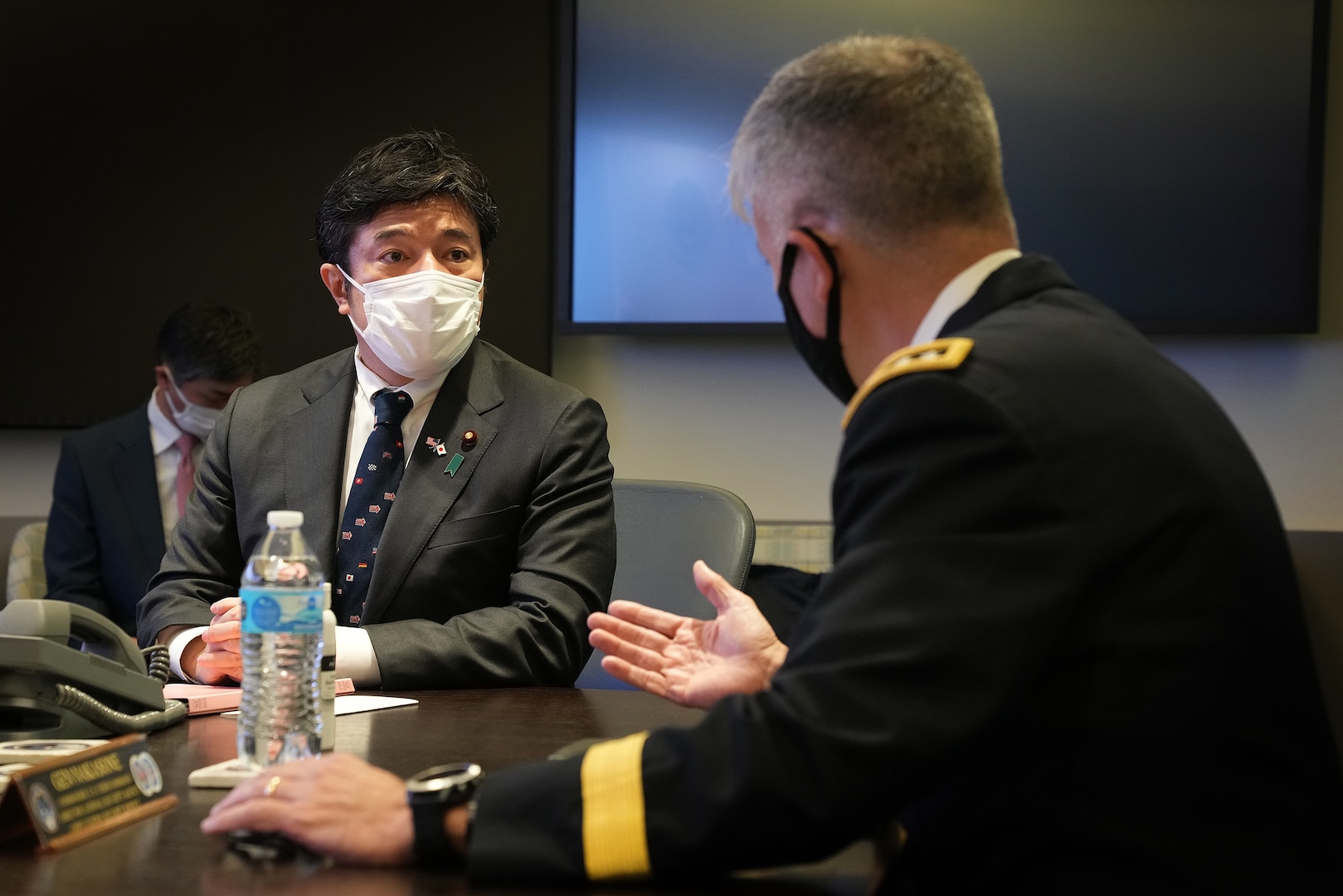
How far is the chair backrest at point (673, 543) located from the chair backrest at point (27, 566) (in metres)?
2.14

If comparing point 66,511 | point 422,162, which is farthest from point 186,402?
point 422,162

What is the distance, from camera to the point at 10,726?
1.57m

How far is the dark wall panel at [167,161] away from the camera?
161 inches

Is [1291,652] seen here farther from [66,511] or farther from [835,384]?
[66,511]

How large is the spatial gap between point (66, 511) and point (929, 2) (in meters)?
2.93

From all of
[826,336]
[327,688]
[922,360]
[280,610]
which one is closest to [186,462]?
[327,688]

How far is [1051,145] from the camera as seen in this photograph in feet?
12.7

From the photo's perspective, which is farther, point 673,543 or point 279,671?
point 673,543

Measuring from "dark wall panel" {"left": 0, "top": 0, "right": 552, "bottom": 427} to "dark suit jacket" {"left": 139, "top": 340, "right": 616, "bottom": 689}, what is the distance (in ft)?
5.55

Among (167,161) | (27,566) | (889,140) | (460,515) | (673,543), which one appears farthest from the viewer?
(167,161)

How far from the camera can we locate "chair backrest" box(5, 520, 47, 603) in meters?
3.99

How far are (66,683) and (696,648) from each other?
0.74 metres

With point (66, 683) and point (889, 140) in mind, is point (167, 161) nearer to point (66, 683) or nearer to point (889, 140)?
point (66, 683)

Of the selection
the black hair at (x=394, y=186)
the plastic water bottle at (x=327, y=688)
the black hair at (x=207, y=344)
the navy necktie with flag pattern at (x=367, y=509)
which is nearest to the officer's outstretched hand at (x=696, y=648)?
the plastic water bottle at (x=327, y=688)
